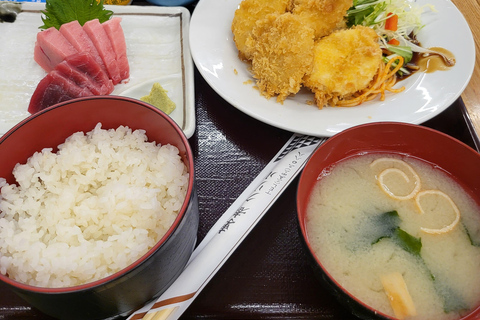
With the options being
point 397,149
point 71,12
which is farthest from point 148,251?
point 71,12

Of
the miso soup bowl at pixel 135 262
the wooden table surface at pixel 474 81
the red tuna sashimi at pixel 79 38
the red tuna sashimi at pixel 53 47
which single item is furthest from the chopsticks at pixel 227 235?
the red tuna sashimi at pixel 53 47

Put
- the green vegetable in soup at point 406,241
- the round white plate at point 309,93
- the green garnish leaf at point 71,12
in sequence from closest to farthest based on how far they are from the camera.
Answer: the green vegetable in soup at point 406,241, the round white plate at point 309,93, the green garnish leaf at point 71,12

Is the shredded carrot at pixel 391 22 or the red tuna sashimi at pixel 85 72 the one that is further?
the shredded carrot at pixel 391 22

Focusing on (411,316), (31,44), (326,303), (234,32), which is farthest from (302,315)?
(31,44)

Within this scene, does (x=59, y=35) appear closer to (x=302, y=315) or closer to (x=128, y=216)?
(x=128, y=216)

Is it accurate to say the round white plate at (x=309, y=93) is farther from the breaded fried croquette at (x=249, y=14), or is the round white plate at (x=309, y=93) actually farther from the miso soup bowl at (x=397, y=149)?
the miso soup bowl at (x=397, y=149)

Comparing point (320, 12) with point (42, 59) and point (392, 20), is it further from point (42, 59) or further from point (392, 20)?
point (42, 59)
